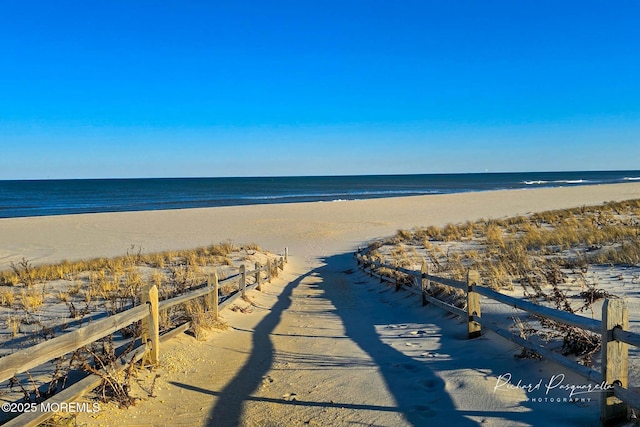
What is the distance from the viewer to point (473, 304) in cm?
786

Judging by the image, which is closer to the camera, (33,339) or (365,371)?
(365,371)

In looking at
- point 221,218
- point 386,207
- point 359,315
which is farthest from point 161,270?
point 386,207

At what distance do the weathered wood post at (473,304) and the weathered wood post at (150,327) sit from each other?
471 cm

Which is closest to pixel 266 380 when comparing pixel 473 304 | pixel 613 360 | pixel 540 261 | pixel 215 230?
pixel 473 304

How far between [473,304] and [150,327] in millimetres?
4859

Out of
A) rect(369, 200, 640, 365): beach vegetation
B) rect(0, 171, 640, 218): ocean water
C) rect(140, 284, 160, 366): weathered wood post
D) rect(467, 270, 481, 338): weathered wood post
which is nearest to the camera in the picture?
rect(140, 284, 160, 366): weathered wood post

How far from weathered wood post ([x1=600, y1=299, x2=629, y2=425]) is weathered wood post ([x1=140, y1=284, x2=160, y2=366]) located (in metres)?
5.27

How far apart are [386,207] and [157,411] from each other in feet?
162

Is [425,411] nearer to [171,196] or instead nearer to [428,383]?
[428,383]

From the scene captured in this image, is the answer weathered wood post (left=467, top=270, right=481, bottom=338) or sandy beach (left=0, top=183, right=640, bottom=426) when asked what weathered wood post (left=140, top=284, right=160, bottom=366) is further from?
weathered wood post (left=467, top=270, right=481, bottom=338)

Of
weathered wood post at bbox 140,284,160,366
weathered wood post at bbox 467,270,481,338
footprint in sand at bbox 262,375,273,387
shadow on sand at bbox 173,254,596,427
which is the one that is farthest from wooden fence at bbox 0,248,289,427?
weathered wood post at bbox 467,270,481,338

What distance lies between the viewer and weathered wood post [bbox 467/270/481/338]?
7.81 metres

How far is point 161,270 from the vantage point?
56.0 ft

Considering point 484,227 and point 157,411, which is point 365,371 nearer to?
point 157,411
